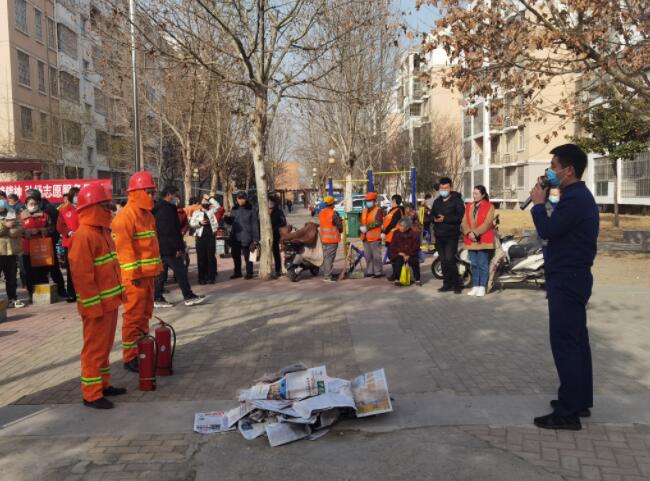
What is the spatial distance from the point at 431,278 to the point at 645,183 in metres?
24.1

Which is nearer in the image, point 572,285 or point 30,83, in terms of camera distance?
point 572,285

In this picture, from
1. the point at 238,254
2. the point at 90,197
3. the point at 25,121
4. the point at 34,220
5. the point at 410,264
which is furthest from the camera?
the point at 25,121

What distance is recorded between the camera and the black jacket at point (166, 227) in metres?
9.09

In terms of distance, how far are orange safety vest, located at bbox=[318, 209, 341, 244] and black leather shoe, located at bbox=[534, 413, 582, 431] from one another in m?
7.71

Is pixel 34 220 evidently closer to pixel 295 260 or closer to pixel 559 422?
pixel 295 260

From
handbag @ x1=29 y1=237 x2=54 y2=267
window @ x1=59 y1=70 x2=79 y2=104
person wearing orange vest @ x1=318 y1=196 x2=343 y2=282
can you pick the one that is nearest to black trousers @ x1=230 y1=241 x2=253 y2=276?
person wearing orange vest @ x1=318 y1=196 x2=343 y2=282

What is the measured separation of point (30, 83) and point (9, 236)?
30.5m

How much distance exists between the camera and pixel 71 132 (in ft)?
109

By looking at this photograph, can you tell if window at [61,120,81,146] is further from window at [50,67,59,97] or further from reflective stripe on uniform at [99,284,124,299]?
reflective stripe on uniform at [99,284,124,299]

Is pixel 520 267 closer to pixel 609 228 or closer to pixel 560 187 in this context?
pixel 560 187

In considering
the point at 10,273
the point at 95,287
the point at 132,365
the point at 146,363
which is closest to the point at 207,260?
the point at 10,273

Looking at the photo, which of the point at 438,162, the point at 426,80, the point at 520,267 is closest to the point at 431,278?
the point at 520,267

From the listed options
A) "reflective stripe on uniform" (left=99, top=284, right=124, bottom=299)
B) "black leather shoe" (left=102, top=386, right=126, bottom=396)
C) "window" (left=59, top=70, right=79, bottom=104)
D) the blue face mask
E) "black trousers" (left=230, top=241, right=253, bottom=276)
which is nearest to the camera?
the blue face mask

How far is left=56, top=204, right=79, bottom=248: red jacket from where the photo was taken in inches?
402
